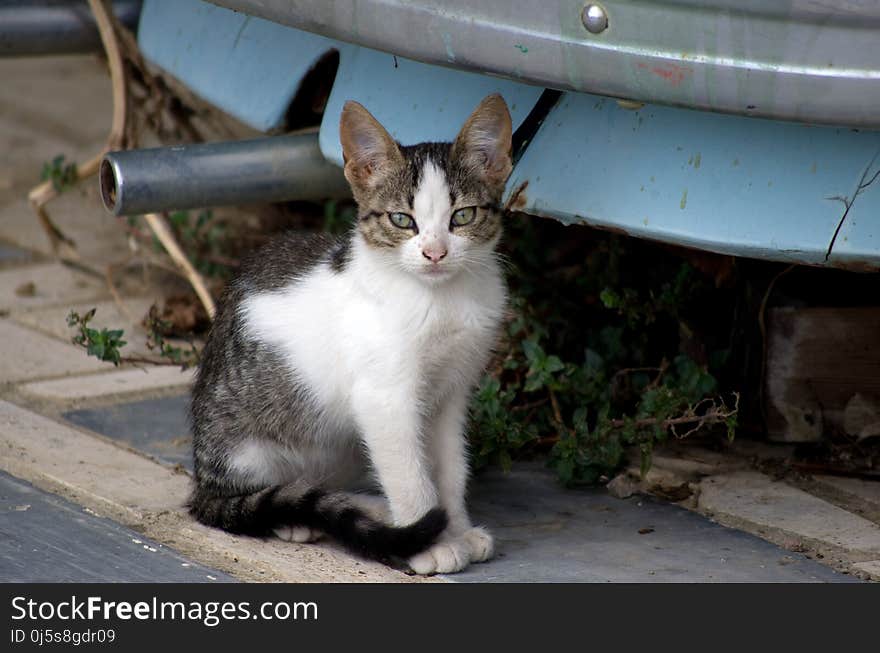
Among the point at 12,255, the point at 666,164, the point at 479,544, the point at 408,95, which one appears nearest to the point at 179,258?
the point at 12,255

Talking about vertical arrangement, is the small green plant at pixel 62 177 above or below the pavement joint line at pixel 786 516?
above

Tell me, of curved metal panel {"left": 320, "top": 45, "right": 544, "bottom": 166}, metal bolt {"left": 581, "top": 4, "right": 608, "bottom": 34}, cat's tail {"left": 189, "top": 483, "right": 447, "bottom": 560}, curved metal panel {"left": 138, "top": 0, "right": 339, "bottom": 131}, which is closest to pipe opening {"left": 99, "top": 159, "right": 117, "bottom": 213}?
curved metal panel {"left": 138, "top": 0, "right": 339, "bottom": 131}

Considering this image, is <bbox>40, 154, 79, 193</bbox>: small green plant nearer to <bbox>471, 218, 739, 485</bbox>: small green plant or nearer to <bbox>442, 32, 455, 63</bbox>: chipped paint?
<bbox>471, 218, 739, 485</bbox>: small green plant

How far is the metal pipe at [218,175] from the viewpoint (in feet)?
11.1

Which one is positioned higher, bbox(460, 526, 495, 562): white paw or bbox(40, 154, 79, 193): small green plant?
bbox(40, 154, 79, 193): small green plant

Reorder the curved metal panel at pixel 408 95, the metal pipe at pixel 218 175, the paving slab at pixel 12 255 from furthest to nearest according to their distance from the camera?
the paving slab at pixel 12 255
the metal pipe at pixel 218 175
the curved metal panel at pixel 408 95

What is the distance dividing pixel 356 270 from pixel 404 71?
1.71 ft

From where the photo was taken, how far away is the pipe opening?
3.41 m

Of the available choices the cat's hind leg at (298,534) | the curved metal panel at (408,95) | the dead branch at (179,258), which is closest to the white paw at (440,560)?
the cat's hind leg at (298,534)

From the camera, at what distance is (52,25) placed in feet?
14.4

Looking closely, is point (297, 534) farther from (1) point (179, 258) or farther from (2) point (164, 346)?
(1) point (179, 258)

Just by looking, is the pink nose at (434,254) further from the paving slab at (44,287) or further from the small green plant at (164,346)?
the paving slab at (44,287)

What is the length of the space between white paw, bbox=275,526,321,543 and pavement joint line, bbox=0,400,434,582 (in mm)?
17

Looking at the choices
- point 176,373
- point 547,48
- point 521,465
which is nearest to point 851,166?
point 547,48
